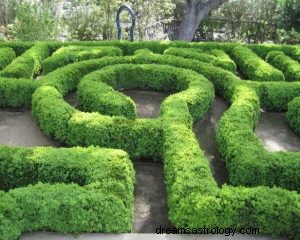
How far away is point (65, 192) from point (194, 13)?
1515 centimetres

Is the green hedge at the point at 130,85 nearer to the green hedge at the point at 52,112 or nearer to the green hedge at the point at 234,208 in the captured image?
the green hedge at the point at 52,112

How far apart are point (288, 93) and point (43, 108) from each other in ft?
18.7

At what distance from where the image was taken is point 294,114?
1021 centimetres

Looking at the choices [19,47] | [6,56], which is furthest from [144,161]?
[19,47]

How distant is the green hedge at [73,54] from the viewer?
12554 mm

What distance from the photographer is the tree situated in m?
19.9

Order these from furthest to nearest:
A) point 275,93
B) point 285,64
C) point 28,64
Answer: point 285,64 < point 28,64 < point 275,93

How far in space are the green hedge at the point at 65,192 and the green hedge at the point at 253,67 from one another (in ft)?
19.2

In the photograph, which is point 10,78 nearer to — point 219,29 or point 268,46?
point 268,46

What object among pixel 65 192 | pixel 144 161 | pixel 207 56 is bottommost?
pixel 144 161

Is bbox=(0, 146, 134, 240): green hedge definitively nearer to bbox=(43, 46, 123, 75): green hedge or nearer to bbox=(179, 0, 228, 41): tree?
bbox=(43, 46, 123, 75): green hedge

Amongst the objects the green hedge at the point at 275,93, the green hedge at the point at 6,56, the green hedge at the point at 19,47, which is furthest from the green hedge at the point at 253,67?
the green hedge at the point at 6,56

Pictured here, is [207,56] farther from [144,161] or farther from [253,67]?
[144,161]

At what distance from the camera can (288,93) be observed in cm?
1096
